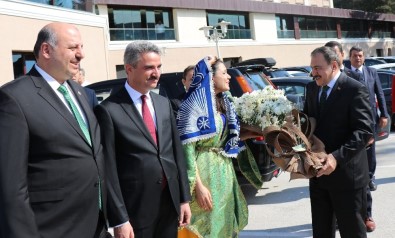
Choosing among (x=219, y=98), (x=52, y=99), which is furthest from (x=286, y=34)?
(x=52, y=99)

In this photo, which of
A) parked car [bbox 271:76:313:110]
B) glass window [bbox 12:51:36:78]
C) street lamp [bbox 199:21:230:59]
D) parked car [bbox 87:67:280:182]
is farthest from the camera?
street lamp [bbox 199:21:230:59]

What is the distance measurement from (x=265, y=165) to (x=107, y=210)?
349 centimetres

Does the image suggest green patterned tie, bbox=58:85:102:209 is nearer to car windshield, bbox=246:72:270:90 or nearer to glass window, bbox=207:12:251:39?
car windshield, bbox=246:72:270:90

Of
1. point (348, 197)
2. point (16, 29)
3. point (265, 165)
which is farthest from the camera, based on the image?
point (16, 29)

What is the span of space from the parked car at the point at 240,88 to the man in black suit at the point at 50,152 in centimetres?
332

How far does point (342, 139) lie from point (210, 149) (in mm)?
1047

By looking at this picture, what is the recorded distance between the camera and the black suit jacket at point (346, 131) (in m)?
3.46

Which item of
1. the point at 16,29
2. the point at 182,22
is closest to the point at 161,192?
the point at 16,29

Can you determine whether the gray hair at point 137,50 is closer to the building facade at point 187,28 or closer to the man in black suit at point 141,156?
the man in black suit at point 141,156

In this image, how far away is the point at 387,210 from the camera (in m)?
5.55

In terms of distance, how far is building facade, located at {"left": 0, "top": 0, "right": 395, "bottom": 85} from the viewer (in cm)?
1472

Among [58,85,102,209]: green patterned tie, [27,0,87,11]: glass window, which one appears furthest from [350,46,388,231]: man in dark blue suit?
[27,0,87,11]: glass window

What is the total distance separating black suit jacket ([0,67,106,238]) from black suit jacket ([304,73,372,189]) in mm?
1862

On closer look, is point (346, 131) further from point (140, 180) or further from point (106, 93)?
point (106, 93)
